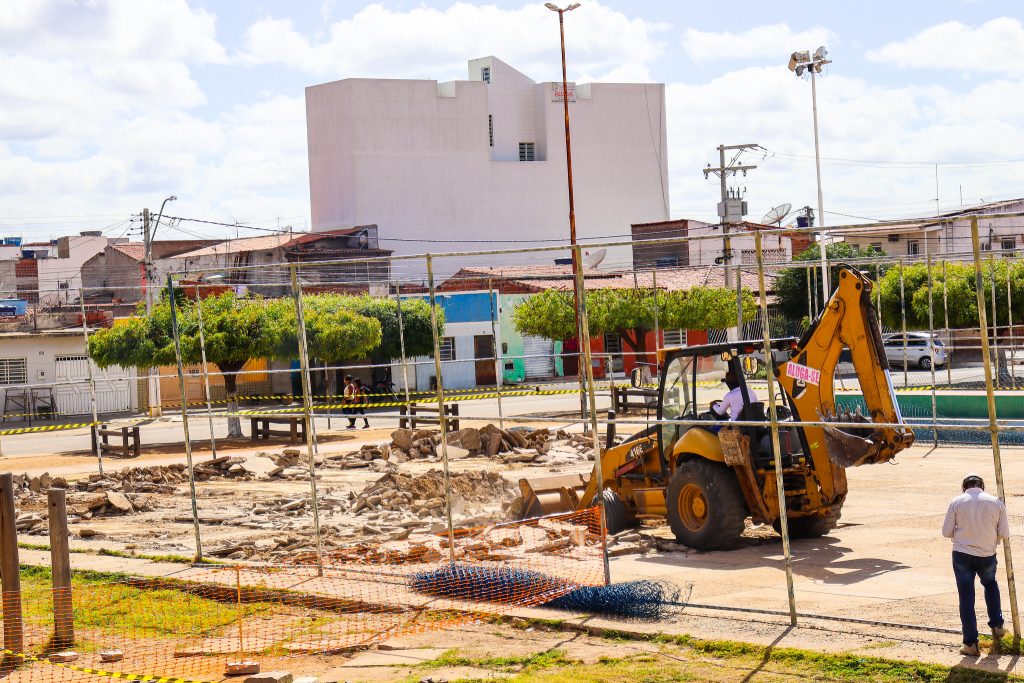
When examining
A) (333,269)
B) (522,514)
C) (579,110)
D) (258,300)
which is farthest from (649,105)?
(522,514)

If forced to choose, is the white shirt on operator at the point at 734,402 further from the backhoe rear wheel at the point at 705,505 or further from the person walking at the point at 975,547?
the person walking at the point at 975,547

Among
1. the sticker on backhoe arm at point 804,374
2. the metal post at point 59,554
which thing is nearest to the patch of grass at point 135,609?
the metal post at point 59,554

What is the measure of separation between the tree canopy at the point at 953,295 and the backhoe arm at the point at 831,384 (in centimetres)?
1748

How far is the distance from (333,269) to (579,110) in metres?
20.4

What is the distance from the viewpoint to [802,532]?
11.9 meters

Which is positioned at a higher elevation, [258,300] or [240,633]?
[258,300]

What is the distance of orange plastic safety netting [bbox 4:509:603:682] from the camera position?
872 centimetres

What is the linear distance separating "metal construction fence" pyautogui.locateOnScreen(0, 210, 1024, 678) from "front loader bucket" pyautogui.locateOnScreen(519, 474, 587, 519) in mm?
530

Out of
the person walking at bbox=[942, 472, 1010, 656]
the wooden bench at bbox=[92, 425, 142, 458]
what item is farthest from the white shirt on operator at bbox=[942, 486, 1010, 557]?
the wooden bench at bbox=[92, 425, 142, 458]

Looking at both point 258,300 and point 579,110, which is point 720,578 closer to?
point 258,300

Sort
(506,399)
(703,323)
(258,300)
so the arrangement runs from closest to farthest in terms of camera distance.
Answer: (258,300) < (703,323) < (506,399)

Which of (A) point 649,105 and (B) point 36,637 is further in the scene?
(A) point 649,105

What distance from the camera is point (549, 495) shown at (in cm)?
1330

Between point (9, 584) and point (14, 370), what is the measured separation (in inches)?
1281
